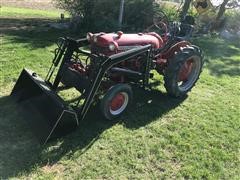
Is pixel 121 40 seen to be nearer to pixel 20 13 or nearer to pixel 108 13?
pixel 108 13

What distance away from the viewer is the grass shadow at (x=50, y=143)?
3623 mm

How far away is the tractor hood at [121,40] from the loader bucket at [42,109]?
3.05 feet

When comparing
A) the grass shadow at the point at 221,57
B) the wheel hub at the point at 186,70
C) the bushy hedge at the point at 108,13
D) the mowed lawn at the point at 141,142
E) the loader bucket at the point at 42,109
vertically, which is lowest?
the mowed lawn at the point at 141,142

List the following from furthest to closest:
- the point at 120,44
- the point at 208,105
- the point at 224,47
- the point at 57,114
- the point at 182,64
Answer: the point at 224,47
the point at 208,105
the point at 182,64
the point at 120,44
the point at 57,114

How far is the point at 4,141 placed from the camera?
3.95 m

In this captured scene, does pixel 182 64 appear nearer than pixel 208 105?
Yes

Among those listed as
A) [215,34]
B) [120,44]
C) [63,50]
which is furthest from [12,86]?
[215,34]

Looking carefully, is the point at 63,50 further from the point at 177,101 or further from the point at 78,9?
the point at 78,9

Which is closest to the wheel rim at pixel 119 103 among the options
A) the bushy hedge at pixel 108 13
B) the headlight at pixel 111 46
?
the headlight at pixel 111 46

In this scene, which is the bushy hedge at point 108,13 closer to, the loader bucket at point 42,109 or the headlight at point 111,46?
the loader bucket at point 42,109

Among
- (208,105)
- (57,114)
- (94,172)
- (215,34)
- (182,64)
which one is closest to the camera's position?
(94,172)

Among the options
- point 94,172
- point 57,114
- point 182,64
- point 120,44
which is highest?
point 120,44

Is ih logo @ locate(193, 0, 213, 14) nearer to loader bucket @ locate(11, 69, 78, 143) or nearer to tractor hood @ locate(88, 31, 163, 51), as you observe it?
tractor hood @ locate(88, 31, 163, 51)

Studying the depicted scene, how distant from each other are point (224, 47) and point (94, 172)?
25.9ft
